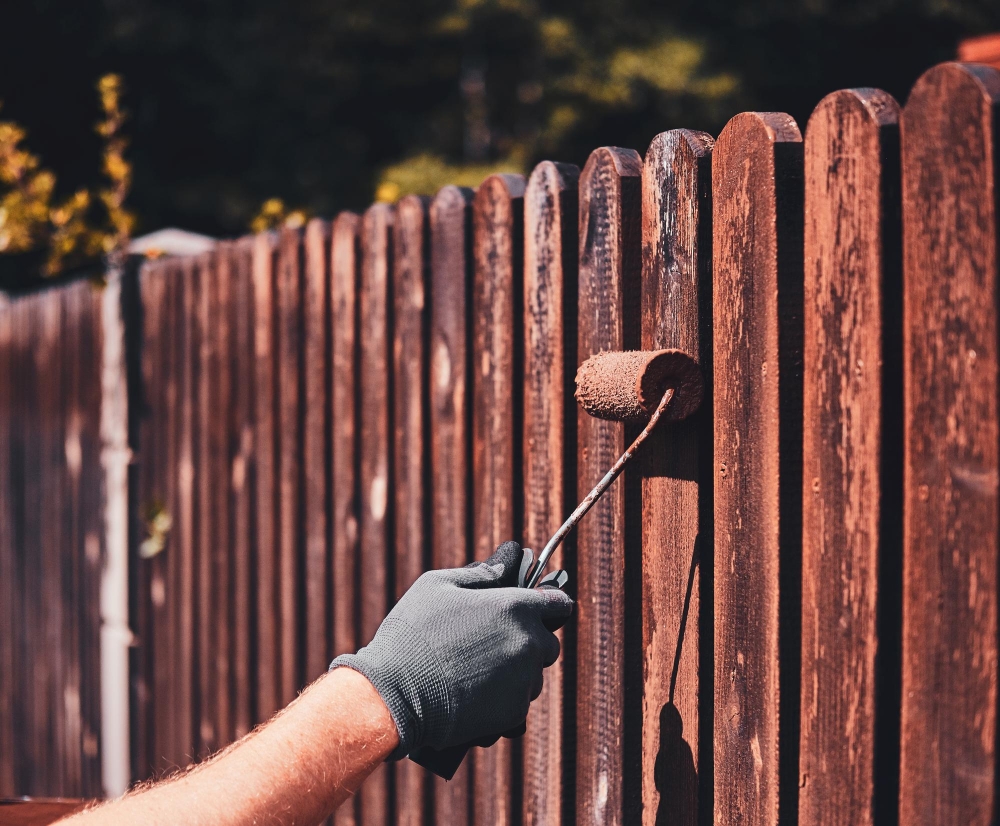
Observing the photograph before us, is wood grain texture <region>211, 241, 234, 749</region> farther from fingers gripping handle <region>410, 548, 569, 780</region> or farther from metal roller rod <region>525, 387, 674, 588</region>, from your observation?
metal roller rod <region>525, 387, 674, 588</region>

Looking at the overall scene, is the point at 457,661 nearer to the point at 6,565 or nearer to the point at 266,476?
the point at 266,476

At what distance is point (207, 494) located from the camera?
10.7ft

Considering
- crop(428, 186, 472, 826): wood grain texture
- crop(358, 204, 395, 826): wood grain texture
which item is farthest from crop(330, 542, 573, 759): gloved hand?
crop(358, 204, 395, 826): wood grain texture

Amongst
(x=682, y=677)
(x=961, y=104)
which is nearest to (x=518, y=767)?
(x=682, y=677)

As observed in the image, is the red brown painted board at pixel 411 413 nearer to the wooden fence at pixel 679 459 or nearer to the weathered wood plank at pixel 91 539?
the wooden fence at pixel 679 459

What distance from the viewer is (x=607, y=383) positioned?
1.51 metres

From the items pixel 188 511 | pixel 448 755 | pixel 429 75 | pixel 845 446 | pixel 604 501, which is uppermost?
pixel 429 75

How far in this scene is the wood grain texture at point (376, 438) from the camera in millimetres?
2426

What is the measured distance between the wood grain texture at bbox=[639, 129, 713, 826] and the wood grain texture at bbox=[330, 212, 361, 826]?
1128mm

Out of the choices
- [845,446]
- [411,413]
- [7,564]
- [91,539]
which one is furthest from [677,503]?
[7,564]

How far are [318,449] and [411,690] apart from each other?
139 cm

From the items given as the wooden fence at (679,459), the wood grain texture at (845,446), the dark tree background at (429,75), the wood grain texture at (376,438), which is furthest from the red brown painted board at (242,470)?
the dark tree background at (429,75)

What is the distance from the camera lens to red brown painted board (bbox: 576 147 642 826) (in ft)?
5.51

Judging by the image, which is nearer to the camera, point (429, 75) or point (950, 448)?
point (950, 448)
